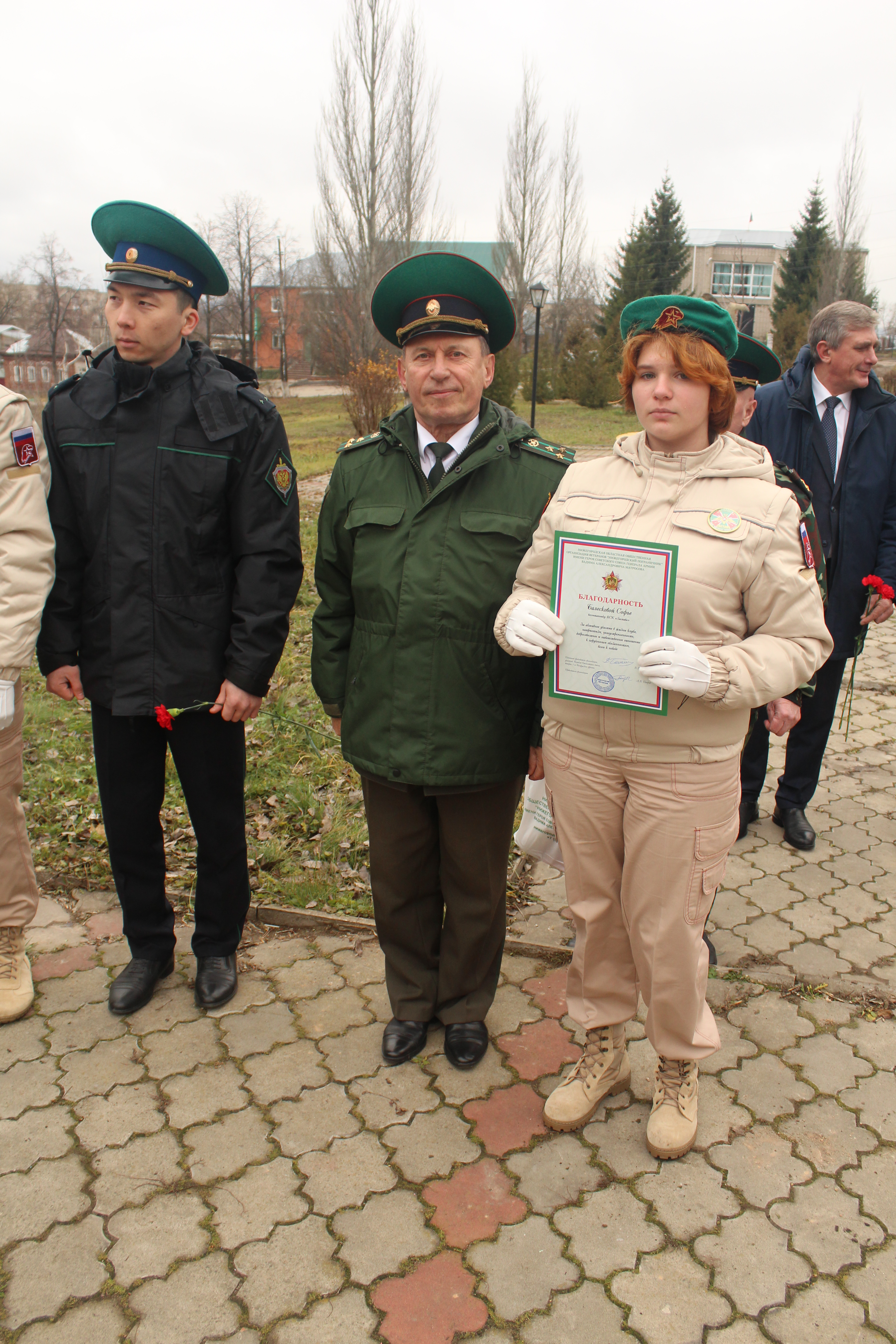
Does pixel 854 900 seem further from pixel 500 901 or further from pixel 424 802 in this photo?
pixel 424 802

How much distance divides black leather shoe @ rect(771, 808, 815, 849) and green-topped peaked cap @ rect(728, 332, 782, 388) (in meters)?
2.02

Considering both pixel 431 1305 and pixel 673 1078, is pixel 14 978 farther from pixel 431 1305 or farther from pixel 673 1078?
pixel 673 1078

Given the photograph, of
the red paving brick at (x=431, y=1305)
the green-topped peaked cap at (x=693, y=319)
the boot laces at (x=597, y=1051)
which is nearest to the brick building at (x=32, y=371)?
the green-topped peaked cap at (x=693, y=319)

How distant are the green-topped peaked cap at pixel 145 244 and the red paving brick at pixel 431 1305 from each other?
106 inches

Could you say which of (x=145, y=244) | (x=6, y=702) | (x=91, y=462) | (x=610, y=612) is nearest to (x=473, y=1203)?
(x=610, y=612)

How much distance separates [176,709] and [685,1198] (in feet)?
6.34

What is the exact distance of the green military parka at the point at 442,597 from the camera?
240 centimetres

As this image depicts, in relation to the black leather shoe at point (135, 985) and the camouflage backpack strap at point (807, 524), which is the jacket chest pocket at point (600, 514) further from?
the black leather shoe at point (135, 985)

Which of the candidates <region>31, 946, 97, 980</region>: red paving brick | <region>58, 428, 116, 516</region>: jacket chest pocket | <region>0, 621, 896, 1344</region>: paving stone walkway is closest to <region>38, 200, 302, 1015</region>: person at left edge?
<region>58, 428, 116, 516</region>: jacket chest pocket

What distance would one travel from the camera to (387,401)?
1748 cm

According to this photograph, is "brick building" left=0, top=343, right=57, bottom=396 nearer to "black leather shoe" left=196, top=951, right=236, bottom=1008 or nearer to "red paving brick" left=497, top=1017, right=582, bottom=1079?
"black leather shoe" left=196, top=951, right=236, bottom=1008

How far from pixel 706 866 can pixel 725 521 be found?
0.85 metres

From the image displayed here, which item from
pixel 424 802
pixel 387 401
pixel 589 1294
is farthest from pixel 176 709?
pixel 387 401

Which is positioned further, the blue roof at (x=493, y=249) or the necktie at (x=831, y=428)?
the blue roof at (x=493, y=249)
